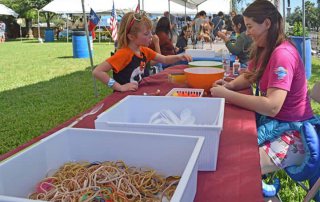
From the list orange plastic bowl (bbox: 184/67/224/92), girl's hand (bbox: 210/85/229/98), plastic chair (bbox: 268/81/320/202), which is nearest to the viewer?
plastic chair (bbox: 268/81/320/202)

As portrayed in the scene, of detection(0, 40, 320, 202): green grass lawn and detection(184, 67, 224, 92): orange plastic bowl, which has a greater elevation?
detection(184, 67, 224, 92): orange plastic bowl

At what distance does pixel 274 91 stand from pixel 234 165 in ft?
1.86

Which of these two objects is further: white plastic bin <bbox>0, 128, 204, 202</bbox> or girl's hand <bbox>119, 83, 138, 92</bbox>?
girl's hand <bbox>119, 83, 138, 92</bbox>

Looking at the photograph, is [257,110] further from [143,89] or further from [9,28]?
[9,28]

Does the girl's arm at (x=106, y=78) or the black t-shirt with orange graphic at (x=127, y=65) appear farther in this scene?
the black t-shirt with orange graphic at (x=127, y=65)

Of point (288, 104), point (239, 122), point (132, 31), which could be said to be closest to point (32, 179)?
point (239, 122)

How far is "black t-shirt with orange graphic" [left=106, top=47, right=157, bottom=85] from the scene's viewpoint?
229cm

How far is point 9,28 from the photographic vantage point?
90.1 feet

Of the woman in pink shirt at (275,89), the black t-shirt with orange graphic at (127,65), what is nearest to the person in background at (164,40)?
the black t-shirt with orange graphic at (127,65)

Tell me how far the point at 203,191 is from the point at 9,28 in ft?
98.2

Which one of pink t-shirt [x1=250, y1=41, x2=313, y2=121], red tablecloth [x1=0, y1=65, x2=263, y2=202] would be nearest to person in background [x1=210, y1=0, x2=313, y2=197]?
pink t-shirt [x1=250, y1=41, x2=313, y2=121]

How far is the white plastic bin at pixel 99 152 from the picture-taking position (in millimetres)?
830

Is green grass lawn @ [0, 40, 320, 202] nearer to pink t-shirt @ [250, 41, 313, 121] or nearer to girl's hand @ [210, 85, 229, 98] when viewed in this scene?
pink t-shirt @ [250, 41, 313, 121]

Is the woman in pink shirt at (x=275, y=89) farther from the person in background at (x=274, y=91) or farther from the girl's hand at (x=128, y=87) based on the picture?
the girl's hand at (x=128, y=87)
